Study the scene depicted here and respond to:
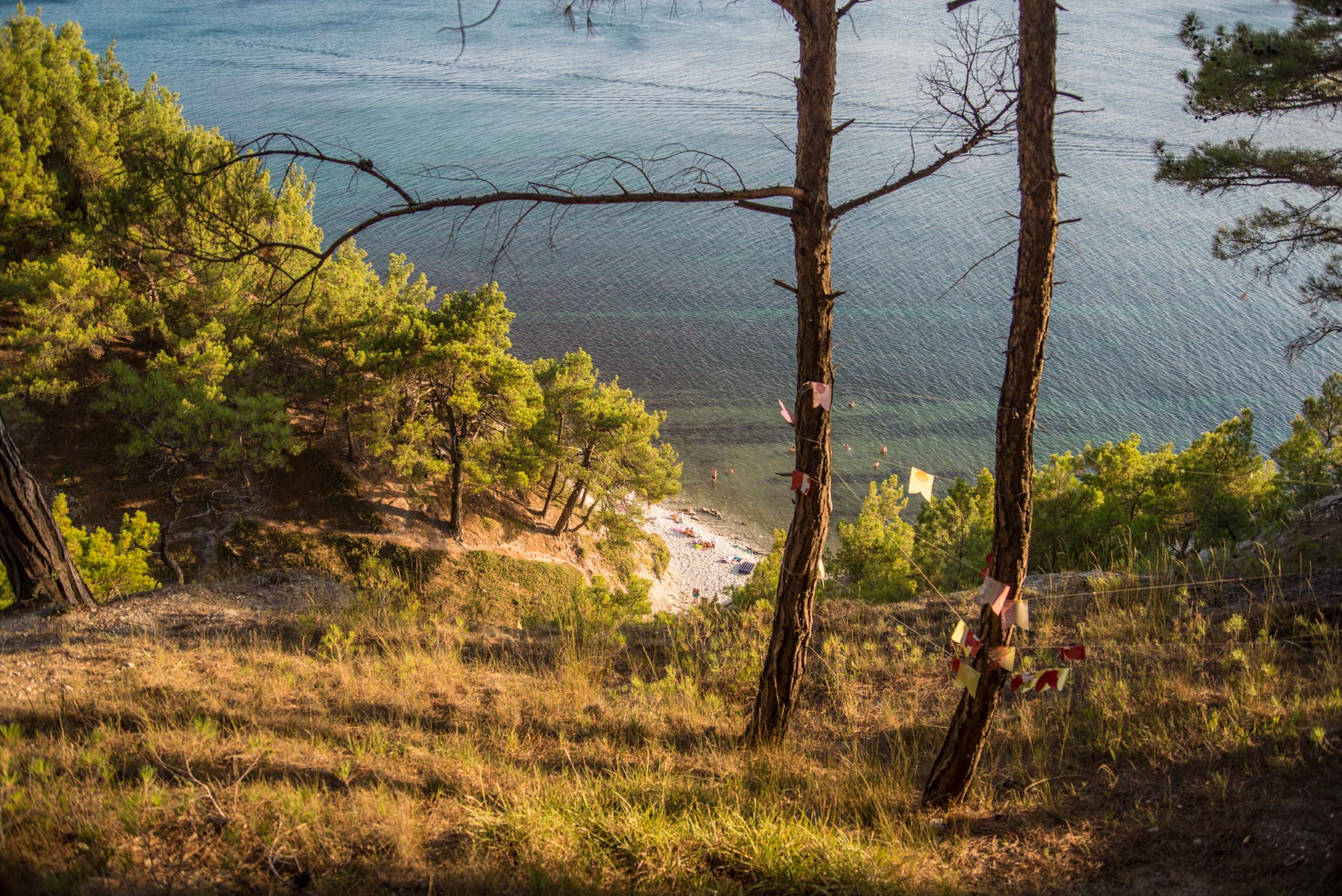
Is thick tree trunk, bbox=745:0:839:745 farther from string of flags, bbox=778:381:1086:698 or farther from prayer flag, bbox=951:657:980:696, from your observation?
prayer flag, bbox=951:657:980:696

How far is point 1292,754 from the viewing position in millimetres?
3781

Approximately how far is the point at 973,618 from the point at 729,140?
40.8 metres

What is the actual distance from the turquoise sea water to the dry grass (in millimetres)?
21447

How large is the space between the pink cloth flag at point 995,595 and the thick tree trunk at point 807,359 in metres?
0.75

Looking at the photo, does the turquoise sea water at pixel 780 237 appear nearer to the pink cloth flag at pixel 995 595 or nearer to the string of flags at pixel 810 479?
the string of flags at pixel 810 479

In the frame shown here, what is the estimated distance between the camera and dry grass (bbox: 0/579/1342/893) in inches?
122

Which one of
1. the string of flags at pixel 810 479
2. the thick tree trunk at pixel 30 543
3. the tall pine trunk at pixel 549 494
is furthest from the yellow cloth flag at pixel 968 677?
the tall pine trunk at pixel 549 494

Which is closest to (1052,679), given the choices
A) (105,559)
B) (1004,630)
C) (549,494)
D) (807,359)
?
(1004,630)

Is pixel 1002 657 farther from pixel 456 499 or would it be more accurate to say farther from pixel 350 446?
pixel 350 446

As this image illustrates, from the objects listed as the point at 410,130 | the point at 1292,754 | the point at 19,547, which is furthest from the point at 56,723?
the point at 410,130

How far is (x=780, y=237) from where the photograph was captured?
4356cm

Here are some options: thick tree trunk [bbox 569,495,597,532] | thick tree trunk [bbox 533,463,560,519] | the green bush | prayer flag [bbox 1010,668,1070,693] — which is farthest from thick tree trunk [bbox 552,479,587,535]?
prayer flag [bbox 1010,668,1070,693]

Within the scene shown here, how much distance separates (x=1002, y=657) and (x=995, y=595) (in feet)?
0.89

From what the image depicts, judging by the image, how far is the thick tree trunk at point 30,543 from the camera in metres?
6.39
